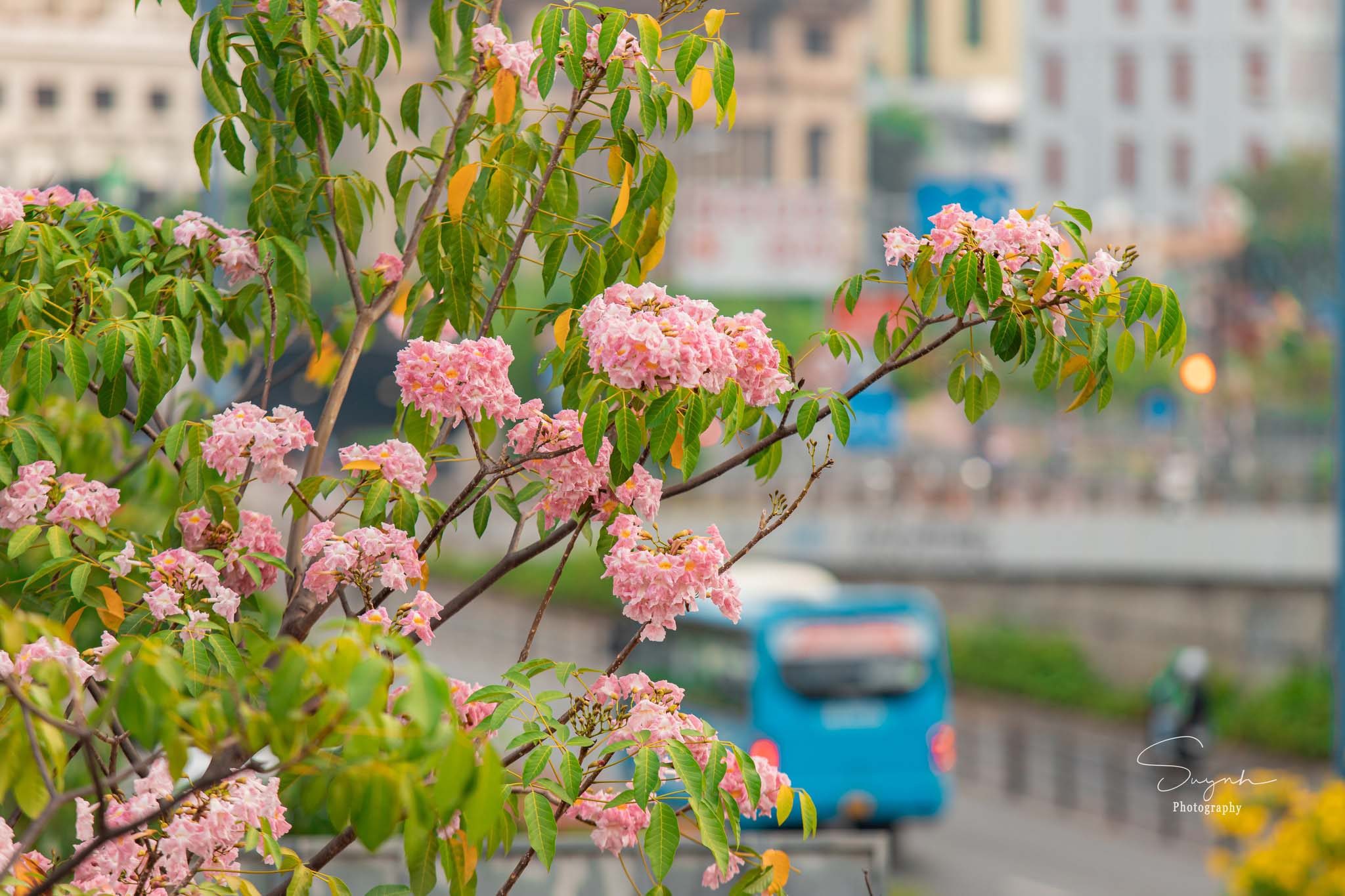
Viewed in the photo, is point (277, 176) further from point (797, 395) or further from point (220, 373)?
→ point (797, 395)

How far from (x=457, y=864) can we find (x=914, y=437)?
1625 inches

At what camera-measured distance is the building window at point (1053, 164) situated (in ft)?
191

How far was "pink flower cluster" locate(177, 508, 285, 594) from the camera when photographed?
10.5 feet

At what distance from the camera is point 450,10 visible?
12.0 ft

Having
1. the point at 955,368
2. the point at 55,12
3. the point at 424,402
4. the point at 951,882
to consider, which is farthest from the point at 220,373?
the point at 951,882

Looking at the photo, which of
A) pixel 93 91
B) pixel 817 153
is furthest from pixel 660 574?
pixel 817 153

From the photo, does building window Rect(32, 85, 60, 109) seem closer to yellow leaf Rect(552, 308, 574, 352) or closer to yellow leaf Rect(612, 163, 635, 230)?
yellow leaf Rect(612, 163, 635, 230)

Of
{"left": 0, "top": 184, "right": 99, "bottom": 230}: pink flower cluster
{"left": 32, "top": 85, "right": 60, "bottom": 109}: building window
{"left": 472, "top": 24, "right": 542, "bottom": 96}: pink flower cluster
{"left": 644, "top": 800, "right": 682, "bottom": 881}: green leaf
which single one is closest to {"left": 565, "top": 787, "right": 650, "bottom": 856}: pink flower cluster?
{"left": 644, "top": 800, "right": 682, "bottom": 881}: green leaf

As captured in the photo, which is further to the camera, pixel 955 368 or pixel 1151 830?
pixel 1151 830

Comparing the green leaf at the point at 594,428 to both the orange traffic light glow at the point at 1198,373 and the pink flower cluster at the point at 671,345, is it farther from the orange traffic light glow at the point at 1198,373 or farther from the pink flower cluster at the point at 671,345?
the orange traffic light glow at the point at 1198,373

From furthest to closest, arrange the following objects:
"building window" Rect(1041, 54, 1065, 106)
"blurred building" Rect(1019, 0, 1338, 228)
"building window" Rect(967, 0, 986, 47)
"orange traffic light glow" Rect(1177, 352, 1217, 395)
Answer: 1. "building window" Rect(1041, 54, 1065, 106)
2. "blurred building" Rect(1019, 0, 1338, 228)
3. "building window" Rect(967, 0, 986, 47)
4. "orange traffic light glow" Rect(1177, 352, 1217, 395)

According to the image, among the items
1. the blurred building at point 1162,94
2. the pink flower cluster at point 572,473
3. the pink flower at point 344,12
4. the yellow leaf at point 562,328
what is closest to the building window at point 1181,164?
the blurred building at point 1162,94

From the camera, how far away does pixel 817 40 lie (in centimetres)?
4816

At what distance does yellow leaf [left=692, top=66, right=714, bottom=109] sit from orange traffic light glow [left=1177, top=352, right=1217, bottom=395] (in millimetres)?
5036
